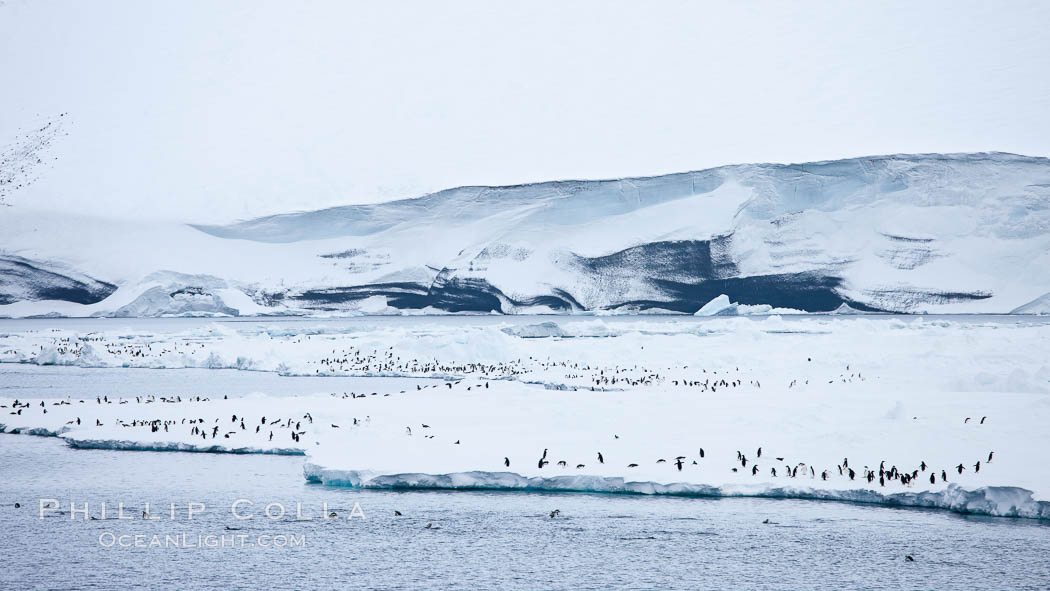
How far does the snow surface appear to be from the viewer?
9383 millimetres

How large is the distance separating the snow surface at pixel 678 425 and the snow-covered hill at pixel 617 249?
28.2 metres

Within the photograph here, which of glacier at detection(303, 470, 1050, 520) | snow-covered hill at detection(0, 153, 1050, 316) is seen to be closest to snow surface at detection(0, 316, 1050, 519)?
glacier at detection(303, 470, 1050, 520)

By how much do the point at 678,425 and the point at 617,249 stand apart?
136ft

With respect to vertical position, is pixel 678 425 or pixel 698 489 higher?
pixel 678 425

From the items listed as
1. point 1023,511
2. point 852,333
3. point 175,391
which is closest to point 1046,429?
point 1023,511

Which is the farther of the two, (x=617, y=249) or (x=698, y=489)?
(x=617, y=249)

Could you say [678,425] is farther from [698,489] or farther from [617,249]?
[617,249]

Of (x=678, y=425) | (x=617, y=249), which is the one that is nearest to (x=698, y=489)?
(x=678, y=425)

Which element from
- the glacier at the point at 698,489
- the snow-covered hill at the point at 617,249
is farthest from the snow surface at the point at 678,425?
the snow-covered hill at the point at 617,249

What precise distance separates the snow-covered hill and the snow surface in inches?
1110

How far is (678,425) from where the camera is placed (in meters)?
11.9

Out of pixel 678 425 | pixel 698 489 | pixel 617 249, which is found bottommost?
pixel 698 489

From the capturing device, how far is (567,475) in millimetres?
9484

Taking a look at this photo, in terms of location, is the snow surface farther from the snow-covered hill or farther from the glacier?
the snow-covered hill
